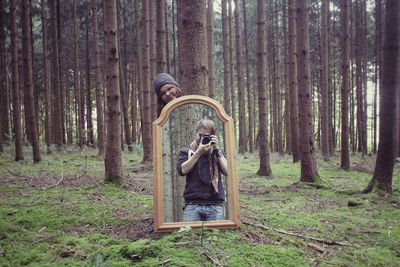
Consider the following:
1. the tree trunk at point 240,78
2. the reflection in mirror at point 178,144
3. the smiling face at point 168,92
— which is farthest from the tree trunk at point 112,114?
the tree trunk at point 240,78

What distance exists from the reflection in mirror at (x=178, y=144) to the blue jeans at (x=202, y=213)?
5 centimetres

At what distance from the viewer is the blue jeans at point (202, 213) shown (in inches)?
161

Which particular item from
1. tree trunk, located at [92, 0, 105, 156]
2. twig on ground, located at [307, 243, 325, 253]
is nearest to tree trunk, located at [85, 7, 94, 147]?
tree trunk, located at [92, 0, 105, 156]

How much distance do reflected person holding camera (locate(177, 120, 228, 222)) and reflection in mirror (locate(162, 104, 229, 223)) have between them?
49 millimetres

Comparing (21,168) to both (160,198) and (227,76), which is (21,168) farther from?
(227,76)

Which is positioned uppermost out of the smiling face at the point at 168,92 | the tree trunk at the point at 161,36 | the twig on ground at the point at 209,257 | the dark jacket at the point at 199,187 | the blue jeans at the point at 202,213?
the tree trunk at the point at 161,36

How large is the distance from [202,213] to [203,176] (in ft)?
1.33

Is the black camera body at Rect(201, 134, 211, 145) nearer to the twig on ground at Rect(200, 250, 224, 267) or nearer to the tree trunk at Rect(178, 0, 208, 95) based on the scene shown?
the tree trunk at Rect(178, 0, 208, 95)

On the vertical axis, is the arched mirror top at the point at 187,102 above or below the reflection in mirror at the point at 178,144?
above

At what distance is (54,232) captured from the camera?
177 inches

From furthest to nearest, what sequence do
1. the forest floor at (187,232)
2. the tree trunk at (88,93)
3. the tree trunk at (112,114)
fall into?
the tree trunk at (88,93) → the tree trunk at (112,114) → the forest floor at (187,232)

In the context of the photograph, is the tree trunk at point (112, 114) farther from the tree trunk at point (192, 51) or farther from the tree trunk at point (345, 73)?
the tree trunk at point (345, 73)

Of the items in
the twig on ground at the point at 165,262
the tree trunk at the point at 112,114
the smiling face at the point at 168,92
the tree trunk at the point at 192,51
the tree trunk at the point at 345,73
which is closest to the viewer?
the twig on ground at the point at 165,262

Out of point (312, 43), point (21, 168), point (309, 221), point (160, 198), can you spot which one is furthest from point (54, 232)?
point (312, 43)
